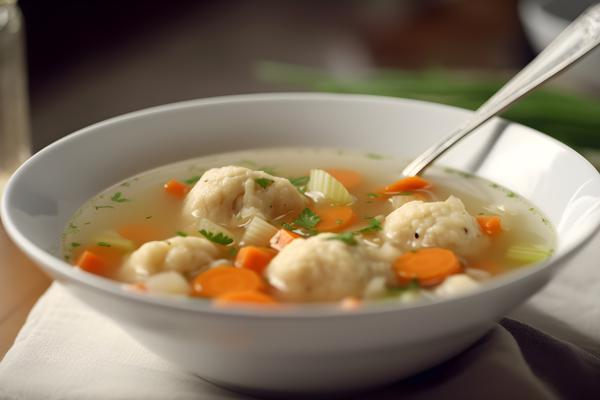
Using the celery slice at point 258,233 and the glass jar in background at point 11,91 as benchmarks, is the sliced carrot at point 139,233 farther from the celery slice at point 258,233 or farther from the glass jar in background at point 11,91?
the glass jar in background at point 11,91

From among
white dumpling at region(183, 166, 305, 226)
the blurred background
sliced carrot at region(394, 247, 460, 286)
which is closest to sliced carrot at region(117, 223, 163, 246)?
white dumpling at region(183, 166, 305, 226)

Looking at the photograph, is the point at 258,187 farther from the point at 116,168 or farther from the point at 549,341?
the point at 549,341

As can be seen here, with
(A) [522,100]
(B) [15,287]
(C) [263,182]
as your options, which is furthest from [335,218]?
(A) [522,100]

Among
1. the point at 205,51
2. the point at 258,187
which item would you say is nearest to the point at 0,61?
the point at 258,187

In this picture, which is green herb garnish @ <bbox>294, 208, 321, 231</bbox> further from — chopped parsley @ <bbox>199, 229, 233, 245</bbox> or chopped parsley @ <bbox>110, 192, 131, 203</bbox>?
chopped parsley @ <bbox>110, 192, 131, 203</bbox>

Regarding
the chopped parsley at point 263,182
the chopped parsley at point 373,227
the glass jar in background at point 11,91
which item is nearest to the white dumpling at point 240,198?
the chopped parsley at point 263,182
